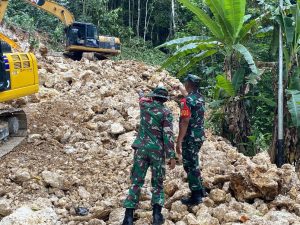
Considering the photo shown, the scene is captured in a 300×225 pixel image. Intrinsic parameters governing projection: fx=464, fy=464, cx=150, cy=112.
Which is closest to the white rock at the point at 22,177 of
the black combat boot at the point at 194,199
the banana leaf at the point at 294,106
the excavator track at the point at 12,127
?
the excavator track at the point at 12,127

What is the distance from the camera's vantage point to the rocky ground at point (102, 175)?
5188mm

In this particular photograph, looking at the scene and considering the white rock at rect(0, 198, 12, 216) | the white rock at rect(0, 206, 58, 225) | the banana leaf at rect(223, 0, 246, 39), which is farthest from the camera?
the banana leaf at rect(223, 0, 246, 39)

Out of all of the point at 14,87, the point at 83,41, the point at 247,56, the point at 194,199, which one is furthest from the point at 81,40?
the point at 194,199

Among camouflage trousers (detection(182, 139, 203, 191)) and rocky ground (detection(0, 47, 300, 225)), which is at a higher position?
camouflage trousers (detection(182, 139, 203, 191))

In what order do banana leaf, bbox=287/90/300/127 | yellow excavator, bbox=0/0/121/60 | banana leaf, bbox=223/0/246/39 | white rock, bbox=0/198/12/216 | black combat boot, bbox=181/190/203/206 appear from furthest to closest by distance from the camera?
yellow excavator, bbox=0/0/121/60 → banana leaf, bbox=223/0/246/39 → banana leaf, bbox=287/90/300/127 → white rock, bbox=0/198/12/216 → black combat boot, bbox=181/190/203/206

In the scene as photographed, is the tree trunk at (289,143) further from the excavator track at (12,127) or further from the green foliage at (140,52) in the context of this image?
the green foliage at (140,52)

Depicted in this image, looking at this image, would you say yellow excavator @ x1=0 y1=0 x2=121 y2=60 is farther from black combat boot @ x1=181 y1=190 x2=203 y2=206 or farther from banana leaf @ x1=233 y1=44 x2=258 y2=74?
black combat boot @ x1=181 y1=190 x2=203 y2=206

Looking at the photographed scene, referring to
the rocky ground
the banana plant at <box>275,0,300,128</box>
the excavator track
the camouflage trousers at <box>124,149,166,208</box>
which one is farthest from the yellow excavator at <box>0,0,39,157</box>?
the banana plant at <box>275,0,300,128</box>

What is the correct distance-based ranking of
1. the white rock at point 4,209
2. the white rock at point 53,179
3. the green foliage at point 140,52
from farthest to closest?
the green foliage at point 140,52
the white rock at point 53,179
the white rock at point 4,209

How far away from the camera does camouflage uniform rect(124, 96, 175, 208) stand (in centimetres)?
489

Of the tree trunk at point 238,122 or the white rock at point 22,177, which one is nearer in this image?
the white rock at point 22,177

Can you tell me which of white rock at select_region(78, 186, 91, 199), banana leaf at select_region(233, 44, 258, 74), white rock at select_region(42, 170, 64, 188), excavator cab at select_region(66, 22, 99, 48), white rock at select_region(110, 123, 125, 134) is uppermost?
excavator cab at select_region(66, 22, 99, 48)

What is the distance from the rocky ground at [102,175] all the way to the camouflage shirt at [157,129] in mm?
820

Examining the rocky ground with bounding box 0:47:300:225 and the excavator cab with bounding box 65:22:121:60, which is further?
the excavator cab with bounding box 65:22:121:60
